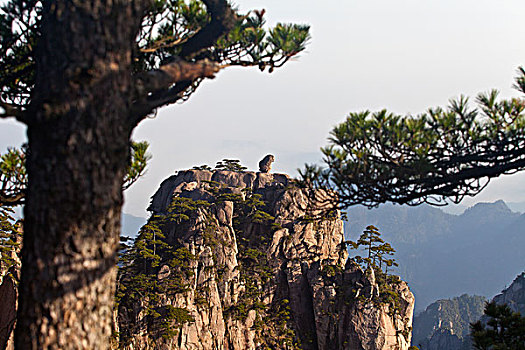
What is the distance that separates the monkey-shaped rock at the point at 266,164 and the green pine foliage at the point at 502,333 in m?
20.7

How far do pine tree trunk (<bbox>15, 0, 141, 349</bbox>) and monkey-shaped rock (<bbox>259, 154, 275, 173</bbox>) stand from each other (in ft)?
74.0

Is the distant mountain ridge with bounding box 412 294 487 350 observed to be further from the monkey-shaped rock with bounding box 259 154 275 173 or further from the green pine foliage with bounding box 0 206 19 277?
the green pine foliage with bounding box 0 206 19 277

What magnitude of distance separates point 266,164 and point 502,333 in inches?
829

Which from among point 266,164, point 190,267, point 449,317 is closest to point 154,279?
point 190,267

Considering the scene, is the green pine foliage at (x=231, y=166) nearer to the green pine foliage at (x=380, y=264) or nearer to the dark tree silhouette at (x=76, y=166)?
the green pine foliage at (x=380, y=264)

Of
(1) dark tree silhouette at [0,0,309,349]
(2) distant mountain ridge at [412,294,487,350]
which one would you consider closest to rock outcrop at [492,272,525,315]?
(2) distant mountain ridge at [412,294,487,350]

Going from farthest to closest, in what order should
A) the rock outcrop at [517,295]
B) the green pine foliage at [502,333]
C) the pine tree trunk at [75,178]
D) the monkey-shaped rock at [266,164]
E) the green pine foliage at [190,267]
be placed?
the rock outcrop at [517,295] → the monkey-shaped rock at [266,164] → the green pine foliage at [190,267] → the green pine foliage at [502,333] → the pine tree trunk at [75,178]

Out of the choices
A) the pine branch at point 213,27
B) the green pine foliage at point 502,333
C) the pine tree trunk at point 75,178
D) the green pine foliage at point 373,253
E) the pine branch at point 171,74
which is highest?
the green pine foliage at point 373,253

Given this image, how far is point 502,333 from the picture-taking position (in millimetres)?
4859

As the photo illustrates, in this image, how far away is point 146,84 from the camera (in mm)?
3143

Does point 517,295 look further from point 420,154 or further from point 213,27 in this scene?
point 213,27

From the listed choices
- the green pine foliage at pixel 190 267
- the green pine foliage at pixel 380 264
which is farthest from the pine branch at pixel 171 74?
the green pine foliage at pixel 380 264

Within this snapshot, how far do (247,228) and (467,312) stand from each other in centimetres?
10495

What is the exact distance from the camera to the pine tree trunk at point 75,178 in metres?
2.68
